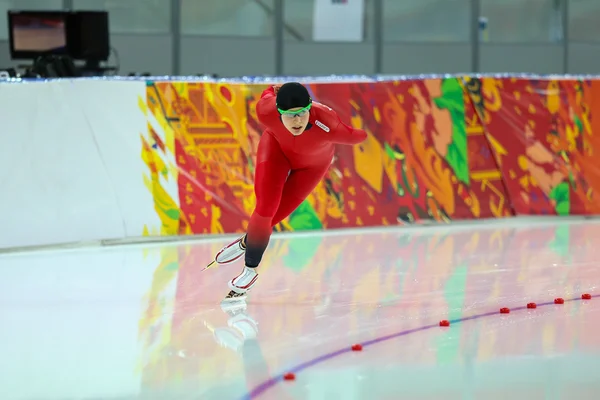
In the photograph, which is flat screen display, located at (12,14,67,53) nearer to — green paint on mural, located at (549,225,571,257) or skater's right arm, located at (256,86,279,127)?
green paint on mural, located at (549,225,571,257)

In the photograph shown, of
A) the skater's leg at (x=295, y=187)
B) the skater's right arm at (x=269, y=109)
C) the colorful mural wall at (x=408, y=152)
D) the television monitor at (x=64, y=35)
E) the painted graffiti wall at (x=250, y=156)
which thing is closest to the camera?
the skater's right arm at (x=269, y=109)

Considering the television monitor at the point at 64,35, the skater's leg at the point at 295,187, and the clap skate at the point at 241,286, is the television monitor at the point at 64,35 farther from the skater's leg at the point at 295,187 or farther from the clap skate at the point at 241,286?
the clap skate at the point at 241,286

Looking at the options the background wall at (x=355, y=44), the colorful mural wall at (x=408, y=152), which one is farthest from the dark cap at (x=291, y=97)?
the background wall at (x=355, y=44)

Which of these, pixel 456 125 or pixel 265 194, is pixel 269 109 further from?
pixel 456 125

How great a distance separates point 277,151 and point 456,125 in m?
4.16

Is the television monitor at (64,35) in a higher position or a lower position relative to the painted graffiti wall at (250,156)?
higher

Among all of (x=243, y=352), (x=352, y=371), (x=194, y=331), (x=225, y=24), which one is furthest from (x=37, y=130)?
(x=225, y=24)

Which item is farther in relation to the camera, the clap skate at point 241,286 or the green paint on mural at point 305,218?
the green paint on mural at point 305,218

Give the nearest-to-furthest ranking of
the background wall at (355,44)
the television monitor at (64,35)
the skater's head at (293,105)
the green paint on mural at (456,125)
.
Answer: the skater's head at (293,105), the green paint on mural at (456,125), the television monitor at (64,35), the background wall at (355,44)

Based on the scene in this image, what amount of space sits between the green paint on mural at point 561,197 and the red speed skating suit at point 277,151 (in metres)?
4.65

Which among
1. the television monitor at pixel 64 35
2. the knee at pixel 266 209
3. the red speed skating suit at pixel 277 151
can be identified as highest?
the television monitor at pixel 64 35

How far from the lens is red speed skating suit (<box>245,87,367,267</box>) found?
477 centimetres

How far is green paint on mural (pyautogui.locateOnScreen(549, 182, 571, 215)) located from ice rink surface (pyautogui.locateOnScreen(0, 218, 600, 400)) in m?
1.85

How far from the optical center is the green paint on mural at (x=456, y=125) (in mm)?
8633
